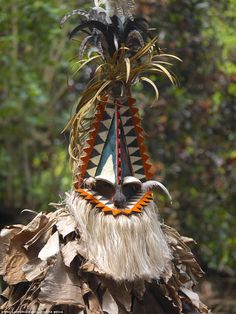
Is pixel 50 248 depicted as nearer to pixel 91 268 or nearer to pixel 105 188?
pixel 91 268

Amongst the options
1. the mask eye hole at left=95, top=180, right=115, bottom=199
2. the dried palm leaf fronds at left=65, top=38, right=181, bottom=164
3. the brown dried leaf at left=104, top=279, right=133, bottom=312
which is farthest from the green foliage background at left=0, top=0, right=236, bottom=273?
the brown dried leaf at left=104, top=279, right=133, bottom=312

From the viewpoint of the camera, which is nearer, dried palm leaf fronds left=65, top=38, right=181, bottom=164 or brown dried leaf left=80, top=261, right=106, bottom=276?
brown dried leaf left=80, top=261, right=106, bottom=276

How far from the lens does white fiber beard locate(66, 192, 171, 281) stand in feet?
7.06

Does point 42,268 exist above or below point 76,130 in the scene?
below

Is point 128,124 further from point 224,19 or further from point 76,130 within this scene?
point 224,19

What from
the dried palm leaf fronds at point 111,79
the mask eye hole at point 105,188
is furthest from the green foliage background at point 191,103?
the mask eye hole at point 105,188

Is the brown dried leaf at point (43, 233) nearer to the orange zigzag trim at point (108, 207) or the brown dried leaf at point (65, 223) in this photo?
the brown dried leaf at point (65, 223)

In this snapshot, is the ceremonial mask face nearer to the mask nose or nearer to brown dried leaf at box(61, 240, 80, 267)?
the mask nose

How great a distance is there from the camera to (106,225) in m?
2.18

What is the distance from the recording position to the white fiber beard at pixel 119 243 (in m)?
2.15

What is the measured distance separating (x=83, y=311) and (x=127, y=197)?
Answer: 395 mm

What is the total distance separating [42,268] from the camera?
2.18 meters

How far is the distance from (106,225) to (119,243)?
0.07 meters

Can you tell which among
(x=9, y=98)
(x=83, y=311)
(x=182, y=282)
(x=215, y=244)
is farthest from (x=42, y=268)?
(x=9, y=98)
